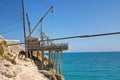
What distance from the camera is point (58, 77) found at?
1218 inches

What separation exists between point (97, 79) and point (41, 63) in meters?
24.4

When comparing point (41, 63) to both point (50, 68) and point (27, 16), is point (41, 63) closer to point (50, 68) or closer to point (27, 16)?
point (50, 68)

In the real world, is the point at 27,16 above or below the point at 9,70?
above

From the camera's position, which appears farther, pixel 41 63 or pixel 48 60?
pixel 48 60

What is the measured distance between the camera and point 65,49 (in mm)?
35625

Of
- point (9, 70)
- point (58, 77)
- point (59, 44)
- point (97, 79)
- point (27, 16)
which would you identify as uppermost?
point (27, 16)

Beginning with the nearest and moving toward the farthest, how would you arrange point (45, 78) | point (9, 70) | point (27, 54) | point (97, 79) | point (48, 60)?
point (9, 70)
point (45, 78)
point (27, 54)
point (48, 60)
point (97, 79)

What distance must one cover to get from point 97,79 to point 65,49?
23545 millimetres

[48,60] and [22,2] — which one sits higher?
[22,2]

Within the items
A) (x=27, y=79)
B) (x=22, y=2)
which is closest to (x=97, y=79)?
(x=22, y=2)

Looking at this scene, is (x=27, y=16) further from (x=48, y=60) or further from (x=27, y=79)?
(x=27, y=79)

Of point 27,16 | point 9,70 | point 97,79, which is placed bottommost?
point 97,79

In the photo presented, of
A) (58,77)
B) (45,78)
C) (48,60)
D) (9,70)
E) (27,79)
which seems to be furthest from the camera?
A: (48,60)

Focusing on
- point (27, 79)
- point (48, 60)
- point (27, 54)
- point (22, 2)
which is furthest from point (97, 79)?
point (27, 79)
